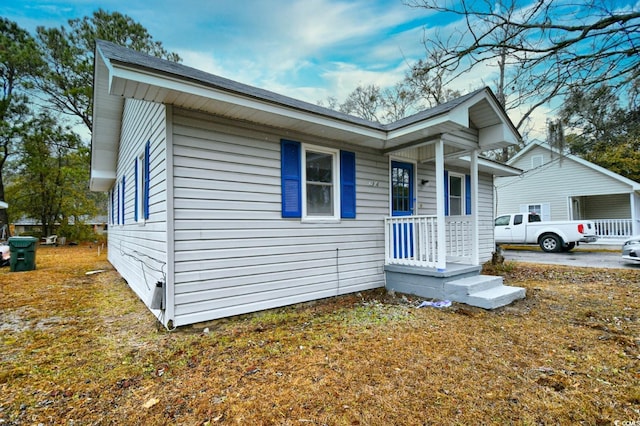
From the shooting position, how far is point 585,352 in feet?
9.91

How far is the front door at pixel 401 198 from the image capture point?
5922 millimetres

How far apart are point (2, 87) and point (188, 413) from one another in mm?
21961

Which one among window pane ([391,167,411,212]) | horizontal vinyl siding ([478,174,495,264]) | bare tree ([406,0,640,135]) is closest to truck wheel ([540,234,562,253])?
horizontal vinyl siding ([478,174,495,264])

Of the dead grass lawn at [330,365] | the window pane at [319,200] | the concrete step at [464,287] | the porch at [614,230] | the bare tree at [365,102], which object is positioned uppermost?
the bare tree at [365,102]

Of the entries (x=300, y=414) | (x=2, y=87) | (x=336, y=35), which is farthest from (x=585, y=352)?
(x=2, y=87)

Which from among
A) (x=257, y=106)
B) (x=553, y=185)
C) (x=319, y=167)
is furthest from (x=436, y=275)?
(x=553, y=185)

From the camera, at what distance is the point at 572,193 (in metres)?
15.5

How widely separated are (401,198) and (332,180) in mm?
1985

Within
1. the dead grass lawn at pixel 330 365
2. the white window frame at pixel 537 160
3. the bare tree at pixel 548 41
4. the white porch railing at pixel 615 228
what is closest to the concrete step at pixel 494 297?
the dead grass lawn at pixel 330 365

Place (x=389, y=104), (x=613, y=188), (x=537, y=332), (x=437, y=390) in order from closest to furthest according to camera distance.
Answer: (x=437, y=390)
(x=537, y=332)
(x=613, y=188)
(x=389, y=104)

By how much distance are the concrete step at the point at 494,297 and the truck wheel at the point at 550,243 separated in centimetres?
891

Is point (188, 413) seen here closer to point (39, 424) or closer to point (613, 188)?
point (39, 424)

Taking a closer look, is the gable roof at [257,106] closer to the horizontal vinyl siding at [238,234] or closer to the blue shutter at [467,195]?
the horizontal vinyl siding at [238,234]

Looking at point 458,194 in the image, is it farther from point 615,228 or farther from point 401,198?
point 615,228
